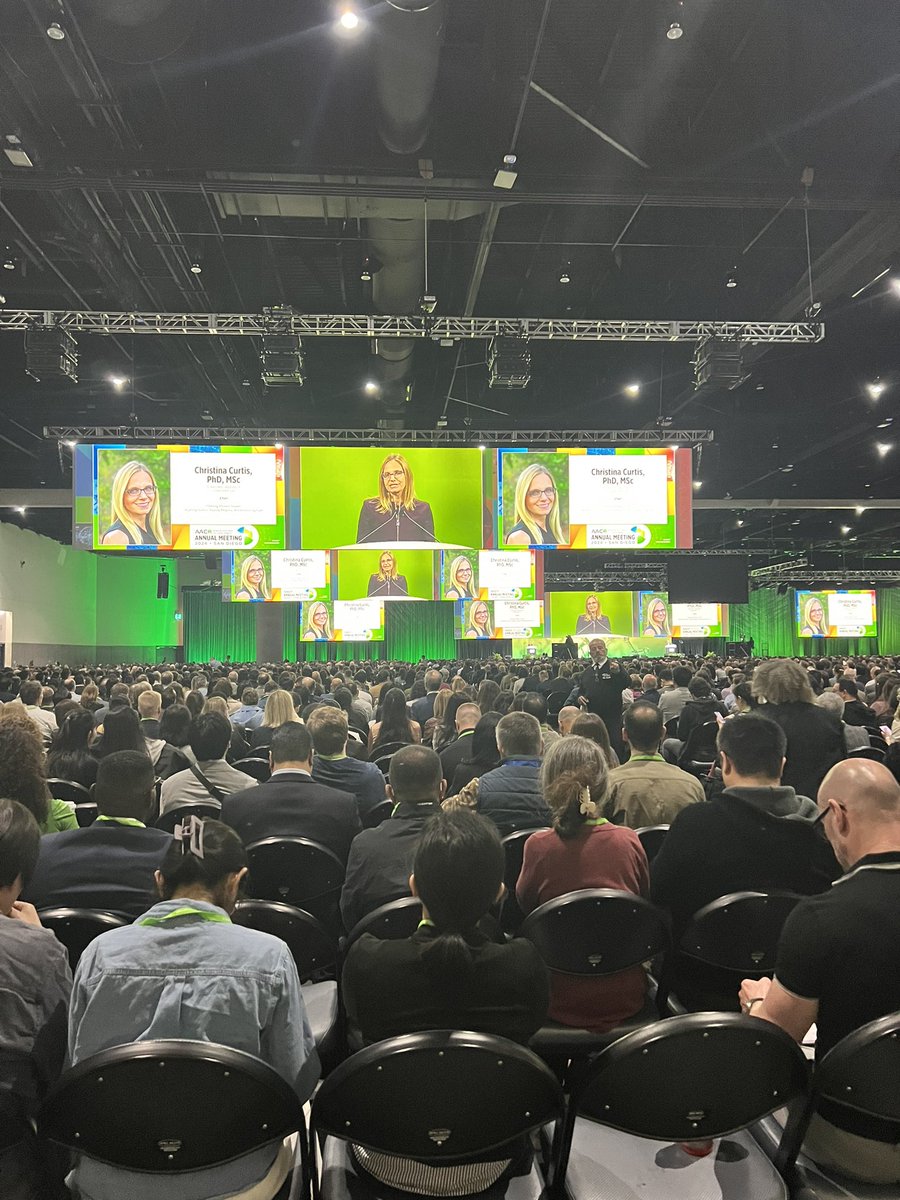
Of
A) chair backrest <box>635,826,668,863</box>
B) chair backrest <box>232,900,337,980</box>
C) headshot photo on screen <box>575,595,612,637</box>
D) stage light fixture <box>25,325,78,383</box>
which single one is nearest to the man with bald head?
chair backrest <box>232,900,337,980</box>

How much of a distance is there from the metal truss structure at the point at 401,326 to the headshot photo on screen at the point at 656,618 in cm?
2136

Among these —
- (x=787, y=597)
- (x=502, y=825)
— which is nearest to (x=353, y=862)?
(x=502, y=825)

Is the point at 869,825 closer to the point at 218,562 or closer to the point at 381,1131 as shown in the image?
the point at 381,1131

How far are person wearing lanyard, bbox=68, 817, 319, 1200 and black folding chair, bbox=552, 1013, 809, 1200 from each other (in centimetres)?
67

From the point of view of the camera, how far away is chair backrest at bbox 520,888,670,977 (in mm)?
2621

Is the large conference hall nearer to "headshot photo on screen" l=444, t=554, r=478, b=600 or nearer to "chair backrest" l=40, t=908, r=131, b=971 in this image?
"chair backrest" l=40, t=908, r=131, b=971

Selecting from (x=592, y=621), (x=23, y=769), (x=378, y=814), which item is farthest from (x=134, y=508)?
(x=592, y=621)

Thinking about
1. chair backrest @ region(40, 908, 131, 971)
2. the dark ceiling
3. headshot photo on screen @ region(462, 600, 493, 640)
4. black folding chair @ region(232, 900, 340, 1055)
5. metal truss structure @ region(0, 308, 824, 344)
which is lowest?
black folding chair @ region(232, 900, 340, 1055)

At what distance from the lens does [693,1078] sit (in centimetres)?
179

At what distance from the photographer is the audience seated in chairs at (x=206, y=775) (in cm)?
505

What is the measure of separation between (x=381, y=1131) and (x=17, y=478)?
892 inches

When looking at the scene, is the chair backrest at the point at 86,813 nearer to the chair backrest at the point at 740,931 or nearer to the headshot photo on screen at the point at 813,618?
the chair backrest at the point at 740,931

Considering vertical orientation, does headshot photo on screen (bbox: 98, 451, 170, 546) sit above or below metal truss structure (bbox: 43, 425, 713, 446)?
below

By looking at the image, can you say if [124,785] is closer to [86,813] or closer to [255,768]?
[86,813]
